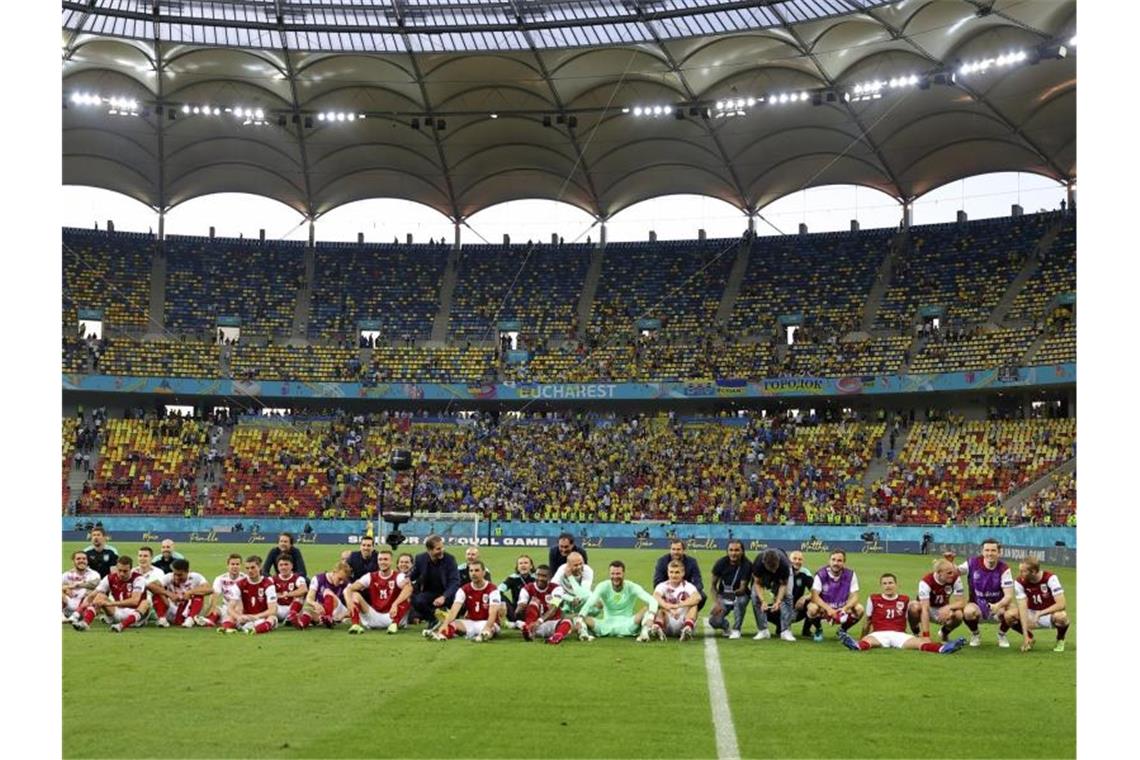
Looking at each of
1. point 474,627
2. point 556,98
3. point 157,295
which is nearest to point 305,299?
point 157,295

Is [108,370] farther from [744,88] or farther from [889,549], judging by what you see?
[889,549]

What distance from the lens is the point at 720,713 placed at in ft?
34.8

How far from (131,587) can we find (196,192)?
53.7 metres

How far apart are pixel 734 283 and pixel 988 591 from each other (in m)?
50.6

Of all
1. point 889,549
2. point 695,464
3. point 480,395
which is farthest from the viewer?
point 480,395

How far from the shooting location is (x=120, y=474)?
180 ft

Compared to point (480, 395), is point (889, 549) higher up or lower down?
lower down

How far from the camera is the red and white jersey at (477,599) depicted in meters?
16.5

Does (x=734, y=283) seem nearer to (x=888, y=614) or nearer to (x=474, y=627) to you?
(x=888, y=614)

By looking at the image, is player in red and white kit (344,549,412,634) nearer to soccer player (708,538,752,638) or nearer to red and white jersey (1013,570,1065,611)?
soccer player (708,538,752,638)

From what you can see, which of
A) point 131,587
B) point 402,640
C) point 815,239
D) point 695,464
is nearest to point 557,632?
point 402,640

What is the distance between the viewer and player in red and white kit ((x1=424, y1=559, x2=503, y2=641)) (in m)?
16.3

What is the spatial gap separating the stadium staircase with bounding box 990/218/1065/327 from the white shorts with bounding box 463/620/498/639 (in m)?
46.8

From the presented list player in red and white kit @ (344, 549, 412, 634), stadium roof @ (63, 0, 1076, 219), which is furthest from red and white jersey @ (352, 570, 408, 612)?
stadium roof @ (63, 0, 1076, 219)
